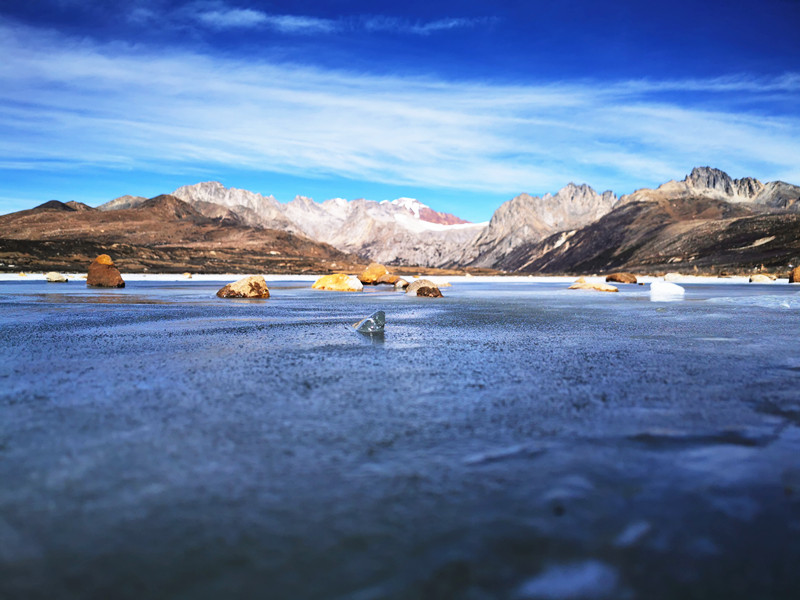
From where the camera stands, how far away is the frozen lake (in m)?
4.02

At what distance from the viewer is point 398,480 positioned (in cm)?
566

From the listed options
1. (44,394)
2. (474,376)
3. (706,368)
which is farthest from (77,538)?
(706,368)

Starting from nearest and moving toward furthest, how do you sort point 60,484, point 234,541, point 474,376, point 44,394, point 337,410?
point 234,541, point 60,484, point 337,410, point 44,394, point 474,376

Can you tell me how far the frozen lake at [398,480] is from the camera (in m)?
4.02

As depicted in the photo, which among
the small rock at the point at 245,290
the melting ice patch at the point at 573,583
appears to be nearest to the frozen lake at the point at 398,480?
the melting ice patch at the point at 573,583

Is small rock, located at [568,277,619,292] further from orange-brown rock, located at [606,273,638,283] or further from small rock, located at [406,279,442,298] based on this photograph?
orange-brown rock, located at [606,273,638,283]

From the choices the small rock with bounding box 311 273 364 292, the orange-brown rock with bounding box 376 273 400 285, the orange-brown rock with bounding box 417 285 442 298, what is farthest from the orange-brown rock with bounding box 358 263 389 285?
the orange-brown rock with bounding box 417 285 442 298

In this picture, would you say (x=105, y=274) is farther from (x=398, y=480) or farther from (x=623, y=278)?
(x=623, y=278)

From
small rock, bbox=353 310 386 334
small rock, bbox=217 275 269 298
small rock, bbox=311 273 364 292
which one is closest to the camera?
small rock, bbox=353 310 386 334

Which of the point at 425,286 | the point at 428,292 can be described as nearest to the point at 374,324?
the point at 428,292

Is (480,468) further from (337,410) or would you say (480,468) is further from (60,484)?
(60,484)

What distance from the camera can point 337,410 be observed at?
27.5 feet

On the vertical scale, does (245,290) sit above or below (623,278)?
below

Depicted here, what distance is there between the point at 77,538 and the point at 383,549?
2300mm
